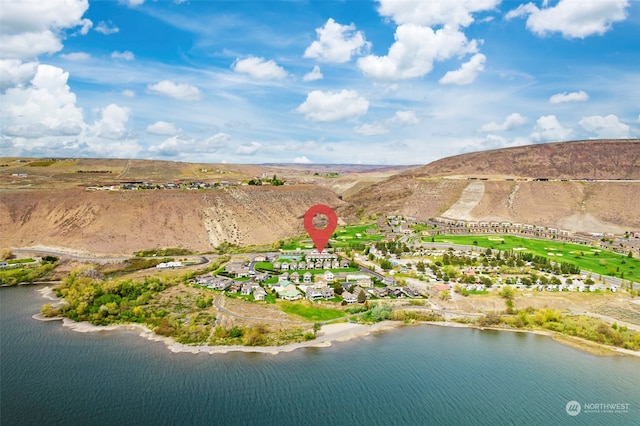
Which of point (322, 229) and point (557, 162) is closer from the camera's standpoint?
point (322, 229)

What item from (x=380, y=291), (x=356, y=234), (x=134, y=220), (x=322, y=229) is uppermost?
(x=134, y=220)

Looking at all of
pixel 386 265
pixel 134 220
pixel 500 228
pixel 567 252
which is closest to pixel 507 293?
pixel 386 265

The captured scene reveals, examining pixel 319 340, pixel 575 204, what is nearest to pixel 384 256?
pixel 319 340

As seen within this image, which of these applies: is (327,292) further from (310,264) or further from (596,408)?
(596,408)

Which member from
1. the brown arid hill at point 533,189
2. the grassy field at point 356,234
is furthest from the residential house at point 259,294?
the brown arid hill at point 533,189

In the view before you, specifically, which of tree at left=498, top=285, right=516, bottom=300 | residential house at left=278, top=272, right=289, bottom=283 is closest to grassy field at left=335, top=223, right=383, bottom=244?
residential house at left=278, top=272, right=289, bottom=283

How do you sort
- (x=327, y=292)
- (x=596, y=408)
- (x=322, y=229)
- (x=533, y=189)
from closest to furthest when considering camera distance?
(x=596, y=408), (x=327, y=292), (x=322, y=229), (x=533, y=189)

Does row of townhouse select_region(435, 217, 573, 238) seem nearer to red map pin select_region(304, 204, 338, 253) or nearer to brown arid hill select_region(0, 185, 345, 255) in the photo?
red map pin select_region(304, 204, 338, 253)

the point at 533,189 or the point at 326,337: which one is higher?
the point at 533,189
